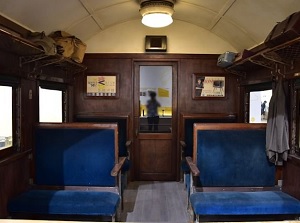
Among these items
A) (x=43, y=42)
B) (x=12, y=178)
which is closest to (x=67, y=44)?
(x=43, y=42)

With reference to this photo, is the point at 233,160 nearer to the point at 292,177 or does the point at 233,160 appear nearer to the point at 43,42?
the point at 292,177

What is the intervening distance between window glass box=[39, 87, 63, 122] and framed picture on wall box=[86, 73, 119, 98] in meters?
0.55

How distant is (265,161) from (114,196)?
1525 mm

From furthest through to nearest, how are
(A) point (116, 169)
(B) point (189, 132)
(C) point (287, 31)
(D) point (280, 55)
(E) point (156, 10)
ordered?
(B) point (189, 132) < (E) point (156, 10) < (D) point (280, 55) < (A) point (116, 169) < (C) point (287, 31)

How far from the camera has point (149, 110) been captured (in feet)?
15.8

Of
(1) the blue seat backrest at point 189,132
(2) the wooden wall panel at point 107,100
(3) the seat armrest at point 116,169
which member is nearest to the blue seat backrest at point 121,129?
(2) the wooden wall panel at point 107,100

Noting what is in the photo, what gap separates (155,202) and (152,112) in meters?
1.53

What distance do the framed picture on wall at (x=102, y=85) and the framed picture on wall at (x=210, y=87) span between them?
1.27 m

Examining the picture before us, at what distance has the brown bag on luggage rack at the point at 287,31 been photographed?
2367 mm

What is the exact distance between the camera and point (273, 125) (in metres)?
2.87

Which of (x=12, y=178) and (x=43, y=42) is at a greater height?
(x=43, y=42)

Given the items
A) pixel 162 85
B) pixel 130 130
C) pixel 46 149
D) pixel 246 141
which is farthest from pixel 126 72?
pixel 246 141

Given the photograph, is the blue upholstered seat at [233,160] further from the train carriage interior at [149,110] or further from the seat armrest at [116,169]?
the seat armrest at [116,169]

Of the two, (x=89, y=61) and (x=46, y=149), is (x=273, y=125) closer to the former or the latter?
(x=46, y=149)
